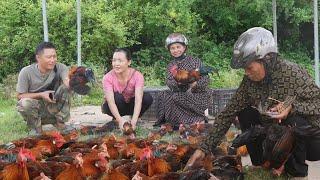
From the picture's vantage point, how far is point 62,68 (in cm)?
707

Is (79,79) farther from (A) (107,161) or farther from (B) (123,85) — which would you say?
(A) (107,161)

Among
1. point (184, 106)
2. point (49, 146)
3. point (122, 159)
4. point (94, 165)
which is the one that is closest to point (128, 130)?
point (184, 106)

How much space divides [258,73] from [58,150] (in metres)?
1.95

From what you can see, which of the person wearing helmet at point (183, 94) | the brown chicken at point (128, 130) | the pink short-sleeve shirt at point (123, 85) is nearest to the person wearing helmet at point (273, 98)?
the brown chicken at point (128, 130)

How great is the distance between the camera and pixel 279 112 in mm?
4047

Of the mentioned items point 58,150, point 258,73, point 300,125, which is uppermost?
point 258,73

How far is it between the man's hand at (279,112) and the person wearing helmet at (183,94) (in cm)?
292

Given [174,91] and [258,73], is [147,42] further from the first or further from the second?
[258,73]

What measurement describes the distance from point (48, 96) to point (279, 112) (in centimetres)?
351

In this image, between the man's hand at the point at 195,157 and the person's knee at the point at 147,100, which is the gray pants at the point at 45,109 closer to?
the person's knee at the point at 147,100

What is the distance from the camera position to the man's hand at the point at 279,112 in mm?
4020

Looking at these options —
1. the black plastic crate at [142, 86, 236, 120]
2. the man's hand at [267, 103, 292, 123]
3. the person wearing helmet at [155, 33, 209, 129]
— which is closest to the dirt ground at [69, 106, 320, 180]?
the black plastic crate at [142, 86, 236, 120]

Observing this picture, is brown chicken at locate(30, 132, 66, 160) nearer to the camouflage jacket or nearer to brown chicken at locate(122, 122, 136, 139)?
brown chicken at locate(122, 122, 136, 139)

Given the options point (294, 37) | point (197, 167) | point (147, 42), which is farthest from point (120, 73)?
point (294, 37)
